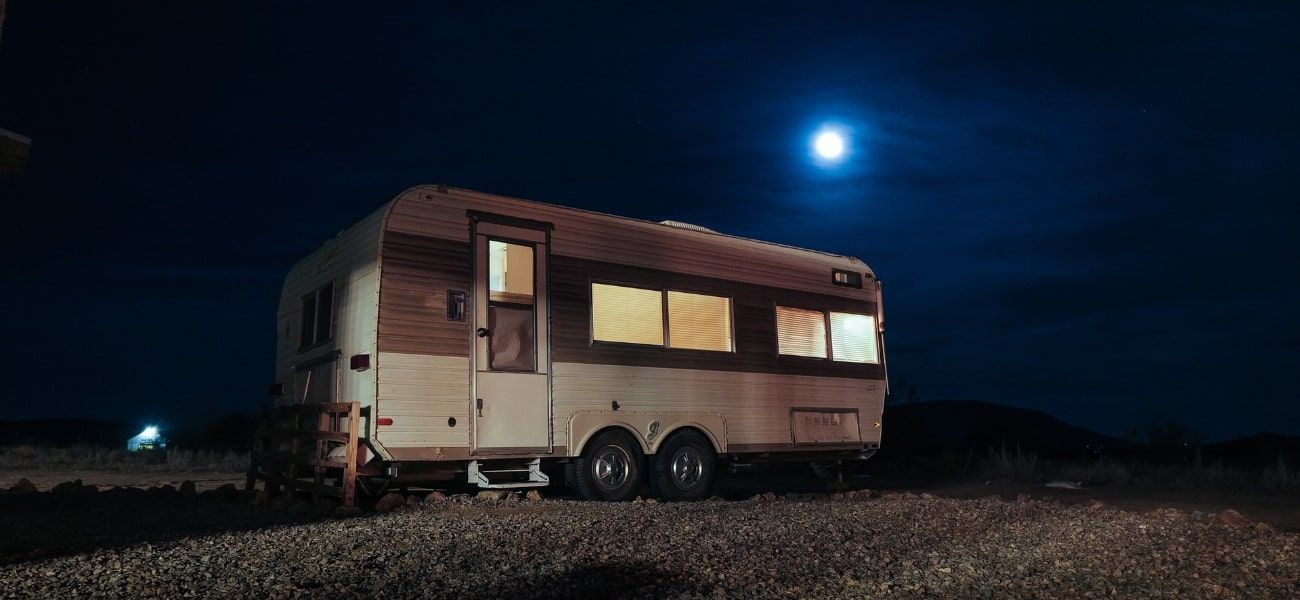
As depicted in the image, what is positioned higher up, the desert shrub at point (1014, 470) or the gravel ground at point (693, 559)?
the desert shrub at point (1014, 470)

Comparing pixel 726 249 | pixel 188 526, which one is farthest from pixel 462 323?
pixel 726 249

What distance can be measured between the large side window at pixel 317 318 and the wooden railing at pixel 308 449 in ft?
2.34

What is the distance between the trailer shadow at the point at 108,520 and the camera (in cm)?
654

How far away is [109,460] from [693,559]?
18.2 meters

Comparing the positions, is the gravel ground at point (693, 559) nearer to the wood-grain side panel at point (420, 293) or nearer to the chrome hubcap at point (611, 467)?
the wood-grain side panel at point (420, 293)

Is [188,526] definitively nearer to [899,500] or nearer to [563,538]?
[563,538]

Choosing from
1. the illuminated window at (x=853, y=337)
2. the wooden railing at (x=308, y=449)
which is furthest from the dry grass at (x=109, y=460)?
the illuminated window at (x=853, y=337)

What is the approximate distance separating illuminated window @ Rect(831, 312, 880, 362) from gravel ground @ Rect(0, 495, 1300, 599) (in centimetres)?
463

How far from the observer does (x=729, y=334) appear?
1162 centimetres

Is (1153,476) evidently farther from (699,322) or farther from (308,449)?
(308,449)

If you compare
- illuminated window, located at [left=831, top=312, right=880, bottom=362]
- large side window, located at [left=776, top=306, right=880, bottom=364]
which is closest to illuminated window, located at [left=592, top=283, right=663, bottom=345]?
large side window, located at [left=776, top=306, right=880, bottom=364]

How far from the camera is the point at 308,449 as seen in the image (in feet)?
32.7

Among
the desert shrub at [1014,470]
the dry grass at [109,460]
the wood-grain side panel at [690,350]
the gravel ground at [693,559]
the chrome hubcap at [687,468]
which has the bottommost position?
the gravel ground at [693,559]

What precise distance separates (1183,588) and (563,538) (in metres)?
3.85
